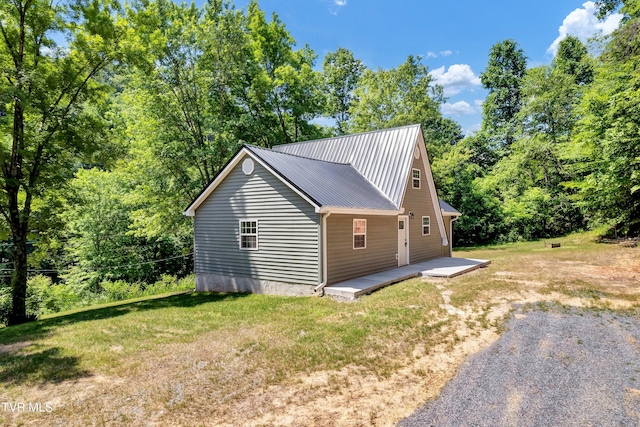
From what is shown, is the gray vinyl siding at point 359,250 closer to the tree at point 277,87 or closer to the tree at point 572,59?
the tree at point 277,87

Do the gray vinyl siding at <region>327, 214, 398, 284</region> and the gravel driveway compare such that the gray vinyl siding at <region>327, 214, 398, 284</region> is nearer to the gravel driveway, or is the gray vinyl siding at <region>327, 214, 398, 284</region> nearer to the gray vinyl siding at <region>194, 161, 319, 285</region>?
the gray vinyl siding at <region>194, 161, 319, 285</region>

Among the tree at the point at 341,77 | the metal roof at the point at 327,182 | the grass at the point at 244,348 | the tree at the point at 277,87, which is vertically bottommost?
the grass at the point at 244,348

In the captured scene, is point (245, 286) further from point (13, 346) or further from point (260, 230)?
point (13, 346)

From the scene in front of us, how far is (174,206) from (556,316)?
58.3 feet

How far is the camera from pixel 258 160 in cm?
1122

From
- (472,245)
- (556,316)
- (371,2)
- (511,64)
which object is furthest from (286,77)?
(511,64)

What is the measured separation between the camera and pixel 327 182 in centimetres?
1190

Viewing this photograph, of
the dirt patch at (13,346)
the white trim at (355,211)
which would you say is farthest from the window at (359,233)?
the dirt patch at (13,346)

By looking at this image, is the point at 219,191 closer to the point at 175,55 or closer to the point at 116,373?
the point at 116,373

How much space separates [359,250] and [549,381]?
7.30 meters

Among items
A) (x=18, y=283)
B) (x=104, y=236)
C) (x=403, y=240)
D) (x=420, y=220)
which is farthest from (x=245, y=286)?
(x=104, y=236)

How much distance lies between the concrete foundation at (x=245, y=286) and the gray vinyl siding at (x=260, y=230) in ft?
0.52

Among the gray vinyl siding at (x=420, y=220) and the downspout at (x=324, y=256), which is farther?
the gray vinyl siding at (x=420, y=220)

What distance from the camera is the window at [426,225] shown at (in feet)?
52.3
